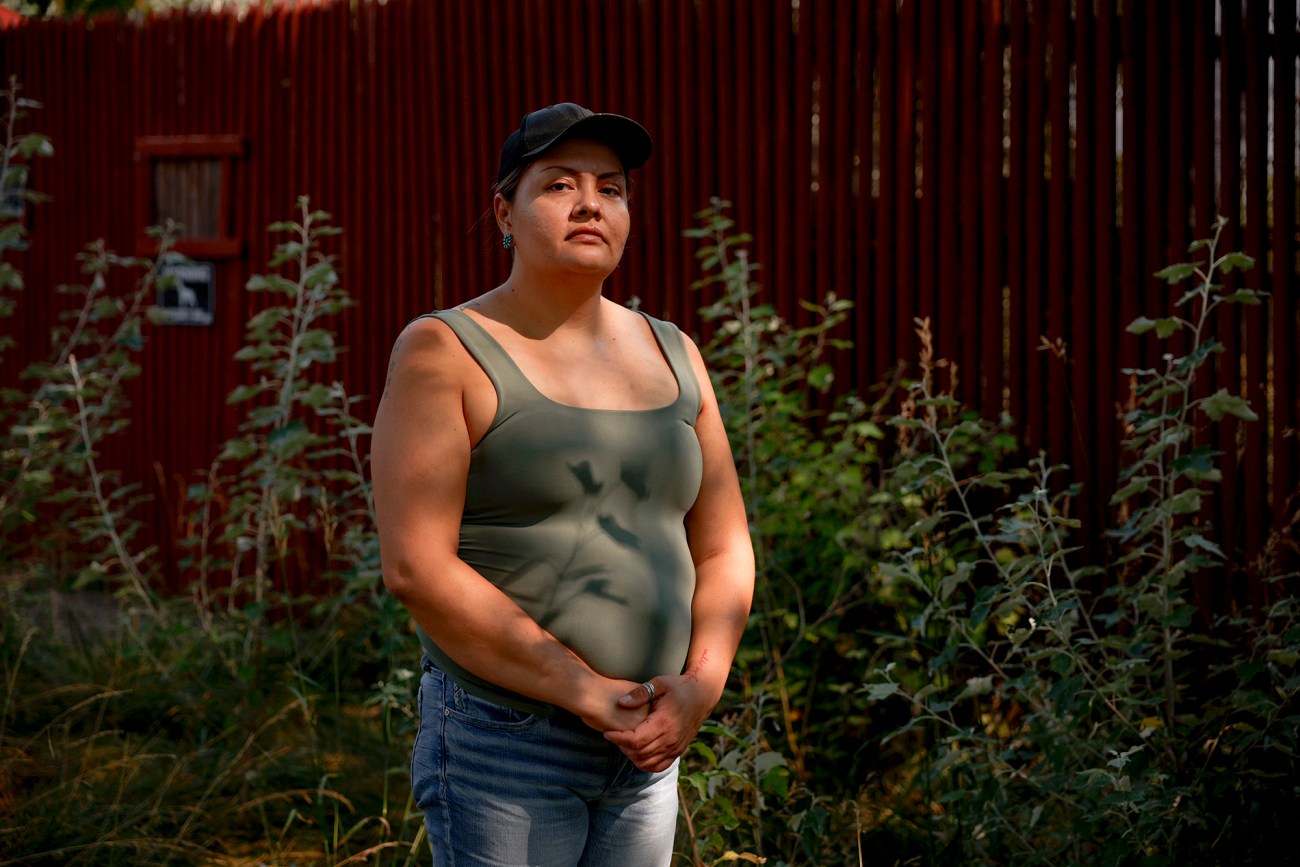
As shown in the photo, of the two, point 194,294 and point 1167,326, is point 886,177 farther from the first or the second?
point 194,294

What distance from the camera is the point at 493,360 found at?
2141 millimetres

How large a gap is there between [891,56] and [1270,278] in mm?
1858

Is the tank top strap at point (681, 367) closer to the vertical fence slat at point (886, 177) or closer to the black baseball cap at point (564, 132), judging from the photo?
the black baseball cap at point (564, 132)

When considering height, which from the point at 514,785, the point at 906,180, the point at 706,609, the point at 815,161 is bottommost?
the point at 514,785

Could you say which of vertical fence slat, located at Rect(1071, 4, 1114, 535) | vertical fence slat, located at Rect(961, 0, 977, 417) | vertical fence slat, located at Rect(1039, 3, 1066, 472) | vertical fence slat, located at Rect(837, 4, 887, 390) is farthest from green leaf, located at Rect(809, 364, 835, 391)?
vertical fence slat, located at Rect(1071, 4, 1114, 535)

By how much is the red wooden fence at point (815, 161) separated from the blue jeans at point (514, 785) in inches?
109

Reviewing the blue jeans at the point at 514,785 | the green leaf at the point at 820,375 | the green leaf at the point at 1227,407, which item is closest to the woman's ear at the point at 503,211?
the blue jeans at the point at 514,785

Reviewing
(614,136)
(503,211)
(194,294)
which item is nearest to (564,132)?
(614,136)

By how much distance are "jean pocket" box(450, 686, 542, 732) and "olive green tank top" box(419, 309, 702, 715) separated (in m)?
0.01

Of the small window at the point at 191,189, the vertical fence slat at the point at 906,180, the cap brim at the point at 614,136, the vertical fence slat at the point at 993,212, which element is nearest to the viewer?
the cap brim at the point at 614,136

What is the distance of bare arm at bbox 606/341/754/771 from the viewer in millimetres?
2102

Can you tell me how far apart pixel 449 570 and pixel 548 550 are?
0.18 m

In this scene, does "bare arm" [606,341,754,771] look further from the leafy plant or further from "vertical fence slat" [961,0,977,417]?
"vertical fence slat" [961,0,977,417]

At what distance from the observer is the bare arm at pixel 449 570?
80.7 inches
